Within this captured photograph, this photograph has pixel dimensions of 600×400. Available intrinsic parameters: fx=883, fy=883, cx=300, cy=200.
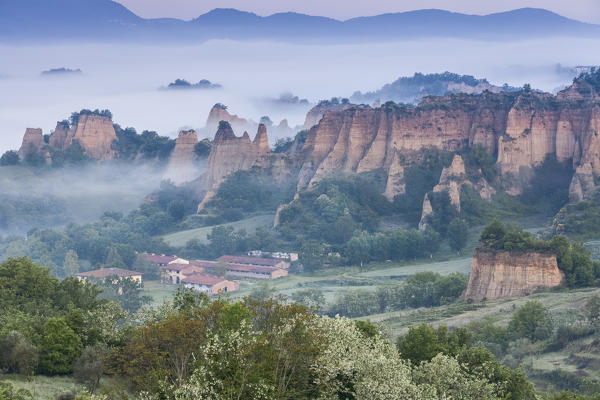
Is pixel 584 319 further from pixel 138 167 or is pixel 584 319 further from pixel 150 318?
pixel 138 167

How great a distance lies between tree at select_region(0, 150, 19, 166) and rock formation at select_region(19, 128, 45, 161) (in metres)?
1.86

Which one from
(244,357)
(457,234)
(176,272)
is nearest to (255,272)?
(176,272)

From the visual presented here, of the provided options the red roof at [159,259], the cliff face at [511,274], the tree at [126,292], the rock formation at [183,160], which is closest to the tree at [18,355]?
the cliff face at [511,274]

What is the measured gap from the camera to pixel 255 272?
350 ft

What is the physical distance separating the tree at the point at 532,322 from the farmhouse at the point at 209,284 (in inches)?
1624

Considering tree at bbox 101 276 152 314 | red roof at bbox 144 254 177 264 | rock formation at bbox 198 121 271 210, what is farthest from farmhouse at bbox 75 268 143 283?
rock formation at bbox 198 121 271 210

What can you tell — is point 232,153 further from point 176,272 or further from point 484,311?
point 484,311

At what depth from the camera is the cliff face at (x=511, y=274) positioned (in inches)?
2874

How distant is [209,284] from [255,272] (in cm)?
1040

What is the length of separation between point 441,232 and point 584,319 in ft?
174

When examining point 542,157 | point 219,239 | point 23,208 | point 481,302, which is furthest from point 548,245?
point 23,208

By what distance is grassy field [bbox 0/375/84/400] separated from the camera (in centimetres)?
3534

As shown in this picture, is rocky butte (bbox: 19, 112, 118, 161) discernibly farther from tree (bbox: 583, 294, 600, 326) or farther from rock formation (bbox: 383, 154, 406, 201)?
tree (bbox: 583, 294, 600, 326)

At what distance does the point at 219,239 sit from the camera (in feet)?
398
